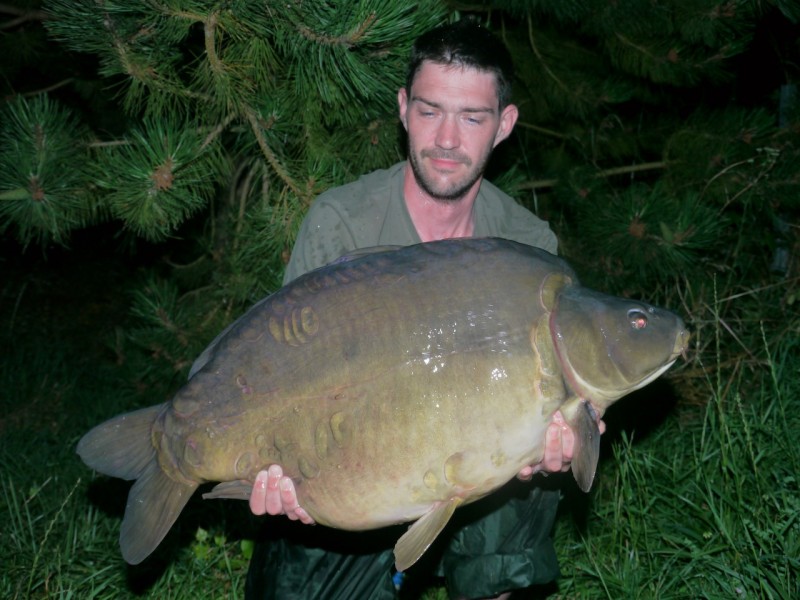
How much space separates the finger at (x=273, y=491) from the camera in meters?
1.92

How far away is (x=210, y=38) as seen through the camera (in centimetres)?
235

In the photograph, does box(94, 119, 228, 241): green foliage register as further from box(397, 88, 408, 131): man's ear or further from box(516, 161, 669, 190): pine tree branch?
box(516, 161, 669, 190): pine tree branch

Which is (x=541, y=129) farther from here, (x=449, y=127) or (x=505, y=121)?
(x=449, y=127)

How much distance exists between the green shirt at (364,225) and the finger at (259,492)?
2.22 ft

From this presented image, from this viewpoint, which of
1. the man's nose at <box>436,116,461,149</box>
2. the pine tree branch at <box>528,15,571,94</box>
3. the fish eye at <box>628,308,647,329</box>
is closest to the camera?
the fish eye at <box>628,308,647,329</box>

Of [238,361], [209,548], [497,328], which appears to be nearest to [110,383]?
[209,548]

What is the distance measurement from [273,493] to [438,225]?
3.21 ft

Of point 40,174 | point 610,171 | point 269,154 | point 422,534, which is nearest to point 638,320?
point 422,534

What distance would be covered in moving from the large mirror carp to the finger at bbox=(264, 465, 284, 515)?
3cm

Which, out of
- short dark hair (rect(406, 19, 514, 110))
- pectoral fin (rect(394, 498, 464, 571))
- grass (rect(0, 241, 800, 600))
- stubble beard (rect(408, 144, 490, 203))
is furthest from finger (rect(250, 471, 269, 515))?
short dark hair (rect(406, 19, 514, 110))

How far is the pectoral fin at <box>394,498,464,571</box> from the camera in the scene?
6.15 ft

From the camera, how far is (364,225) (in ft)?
8.14

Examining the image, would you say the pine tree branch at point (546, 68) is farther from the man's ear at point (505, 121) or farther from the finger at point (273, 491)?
the finger at point (273, 491)

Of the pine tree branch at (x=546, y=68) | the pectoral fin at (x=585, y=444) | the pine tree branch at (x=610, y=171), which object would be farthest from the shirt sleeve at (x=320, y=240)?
the pine tree branch at (x=546, y=68)
